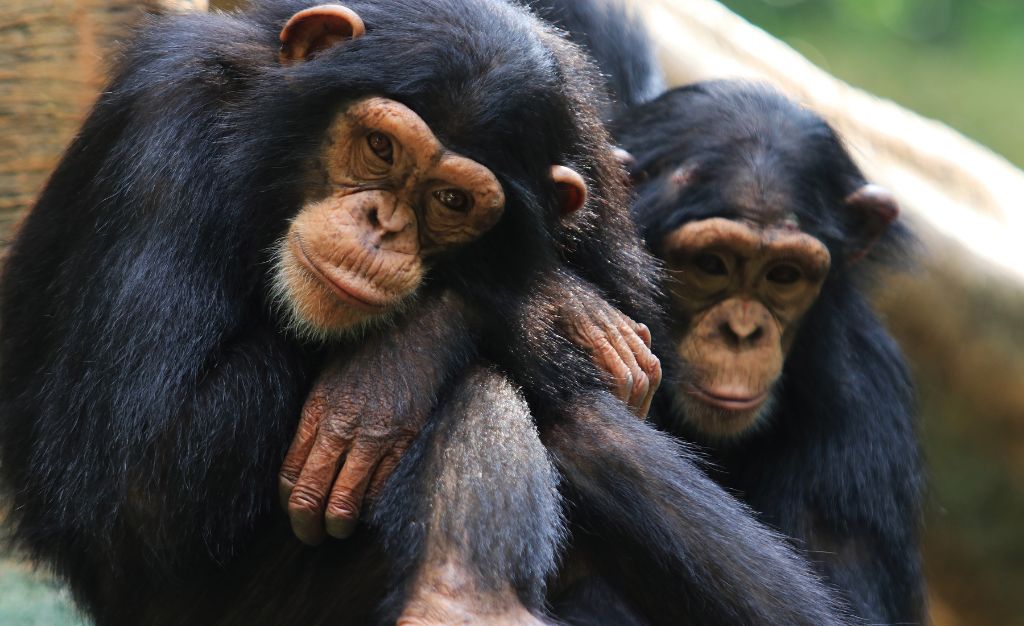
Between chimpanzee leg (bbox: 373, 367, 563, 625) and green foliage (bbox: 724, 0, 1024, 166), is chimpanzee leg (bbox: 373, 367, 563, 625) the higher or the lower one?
the higher one

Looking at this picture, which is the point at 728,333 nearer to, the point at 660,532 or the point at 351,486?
the point at 660,532

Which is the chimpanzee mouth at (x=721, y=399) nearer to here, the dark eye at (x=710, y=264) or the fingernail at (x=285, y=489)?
the dark eye at (x=710, y=264)

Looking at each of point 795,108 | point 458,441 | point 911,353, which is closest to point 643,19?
point 795,108

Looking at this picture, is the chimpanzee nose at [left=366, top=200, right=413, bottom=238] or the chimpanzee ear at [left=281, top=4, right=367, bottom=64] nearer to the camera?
the chimpanzee nose at [left=366, top=200, right=413, bottom=238]

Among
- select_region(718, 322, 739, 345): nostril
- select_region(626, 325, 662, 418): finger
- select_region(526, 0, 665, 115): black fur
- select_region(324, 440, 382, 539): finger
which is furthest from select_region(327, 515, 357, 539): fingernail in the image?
select_region(526, 0, 665, 115): black fur

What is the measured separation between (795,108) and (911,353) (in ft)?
5.36

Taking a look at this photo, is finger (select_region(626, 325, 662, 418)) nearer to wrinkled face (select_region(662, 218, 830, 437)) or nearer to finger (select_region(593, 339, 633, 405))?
finger (select_region(593, 339, 633, 405))

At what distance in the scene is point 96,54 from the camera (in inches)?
178

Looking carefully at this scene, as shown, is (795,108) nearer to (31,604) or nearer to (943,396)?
(943,396)

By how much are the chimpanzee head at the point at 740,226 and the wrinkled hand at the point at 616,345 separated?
1.81 ft

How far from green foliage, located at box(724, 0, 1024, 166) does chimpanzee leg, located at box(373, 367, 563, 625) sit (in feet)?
38.1

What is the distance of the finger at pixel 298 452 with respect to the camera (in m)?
3.06

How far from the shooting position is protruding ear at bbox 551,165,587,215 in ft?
11.2

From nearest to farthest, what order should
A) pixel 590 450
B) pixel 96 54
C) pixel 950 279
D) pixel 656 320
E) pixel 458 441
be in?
1. pixel 458 441
2. pixel 590 450
3. pixel 656 320
4. pixel 96 54
5. pixel 950 279
